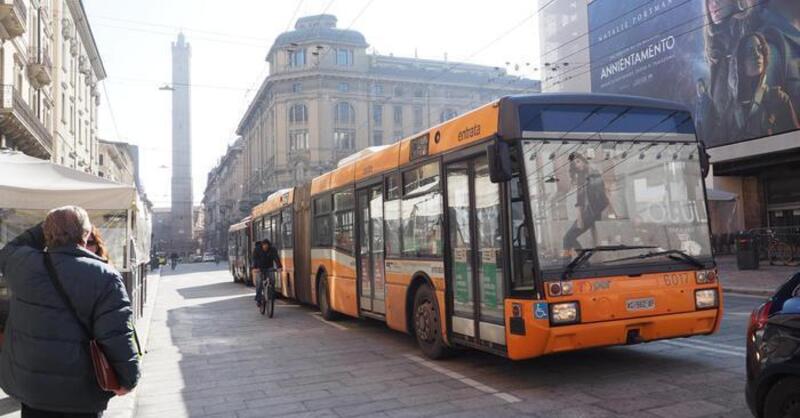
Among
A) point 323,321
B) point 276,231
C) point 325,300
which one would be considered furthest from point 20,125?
point 323,321

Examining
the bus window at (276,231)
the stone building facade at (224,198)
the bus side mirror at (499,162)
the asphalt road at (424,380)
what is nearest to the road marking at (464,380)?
the asphalt road at (424,380)

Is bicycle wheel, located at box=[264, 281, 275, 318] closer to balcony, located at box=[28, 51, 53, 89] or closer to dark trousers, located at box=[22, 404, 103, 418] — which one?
dark trousers, located at box=[22, 404, 103, 418]

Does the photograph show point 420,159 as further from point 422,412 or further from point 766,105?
point 766,105

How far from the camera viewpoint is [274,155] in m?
75.1

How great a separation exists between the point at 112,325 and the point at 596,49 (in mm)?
38566

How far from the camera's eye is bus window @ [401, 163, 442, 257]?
7.97 m

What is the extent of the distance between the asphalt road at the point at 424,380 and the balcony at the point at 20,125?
21.0 meters

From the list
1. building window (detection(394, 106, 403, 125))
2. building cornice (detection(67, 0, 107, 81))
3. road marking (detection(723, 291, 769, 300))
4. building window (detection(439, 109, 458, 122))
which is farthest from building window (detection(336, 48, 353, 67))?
road marking (detection(723, 291, 769, 300))

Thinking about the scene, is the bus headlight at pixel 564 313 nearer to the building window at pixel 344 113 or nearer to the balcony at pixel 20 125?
the balcony at pixel 20 125

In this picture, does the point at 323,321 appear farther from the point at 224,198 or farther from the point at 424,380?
the point at 224,198

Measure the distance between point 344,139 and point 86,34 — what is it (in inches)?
1172

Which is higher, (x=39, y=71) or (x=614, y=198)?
(x=39, y=71)

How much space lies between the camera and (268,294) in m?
14.2

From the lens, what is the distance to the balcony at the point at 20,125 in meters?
26.6
